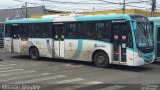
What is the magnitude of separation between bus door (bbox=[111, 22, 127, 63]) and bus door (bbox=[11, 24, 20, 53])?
8.29m

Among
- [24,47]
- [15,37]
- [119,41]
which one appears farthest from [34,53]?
[119,41]

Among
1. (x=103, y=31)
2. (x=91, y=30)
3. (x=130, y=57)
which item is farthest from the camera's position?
(x=91, y=30)

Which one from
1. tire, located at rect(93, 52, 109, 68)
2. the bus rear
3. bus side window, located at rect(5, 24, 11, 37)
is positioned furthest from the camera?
bus side window, located at rect(5, 24, 11, 37)

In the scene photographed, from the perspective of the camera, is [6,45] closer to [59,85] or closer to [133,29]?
[133,29]

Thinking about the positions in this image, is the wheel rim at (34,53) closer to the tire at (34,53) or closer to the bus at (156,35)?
the tire at (34,53)

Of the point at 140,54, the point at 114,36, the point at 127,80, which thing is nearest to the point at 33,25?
the point at 114,36

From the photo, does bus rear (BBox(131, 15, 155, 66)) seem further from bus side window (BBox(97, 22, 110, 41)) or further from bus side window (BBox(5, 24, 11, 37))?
bus side window (BBox(5, 24, 11, 37))

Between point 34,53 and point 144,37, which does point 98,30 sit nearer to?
point 144,37

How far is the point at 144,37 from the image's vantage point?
55.9 ft

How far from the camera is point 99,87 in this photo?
38.1 ft

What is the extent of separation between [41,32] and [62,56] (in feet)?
7.93

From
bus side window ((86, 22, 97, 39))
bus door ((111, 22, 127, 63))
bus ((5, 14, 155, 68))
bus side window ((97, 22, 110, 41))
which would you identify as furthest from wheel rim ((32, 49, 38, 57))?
bus door ((111, 22, 127, 63))

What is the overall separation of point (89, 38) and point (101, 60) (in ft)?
4.73

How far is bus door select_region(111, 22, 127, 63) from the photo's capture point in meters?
16.7
